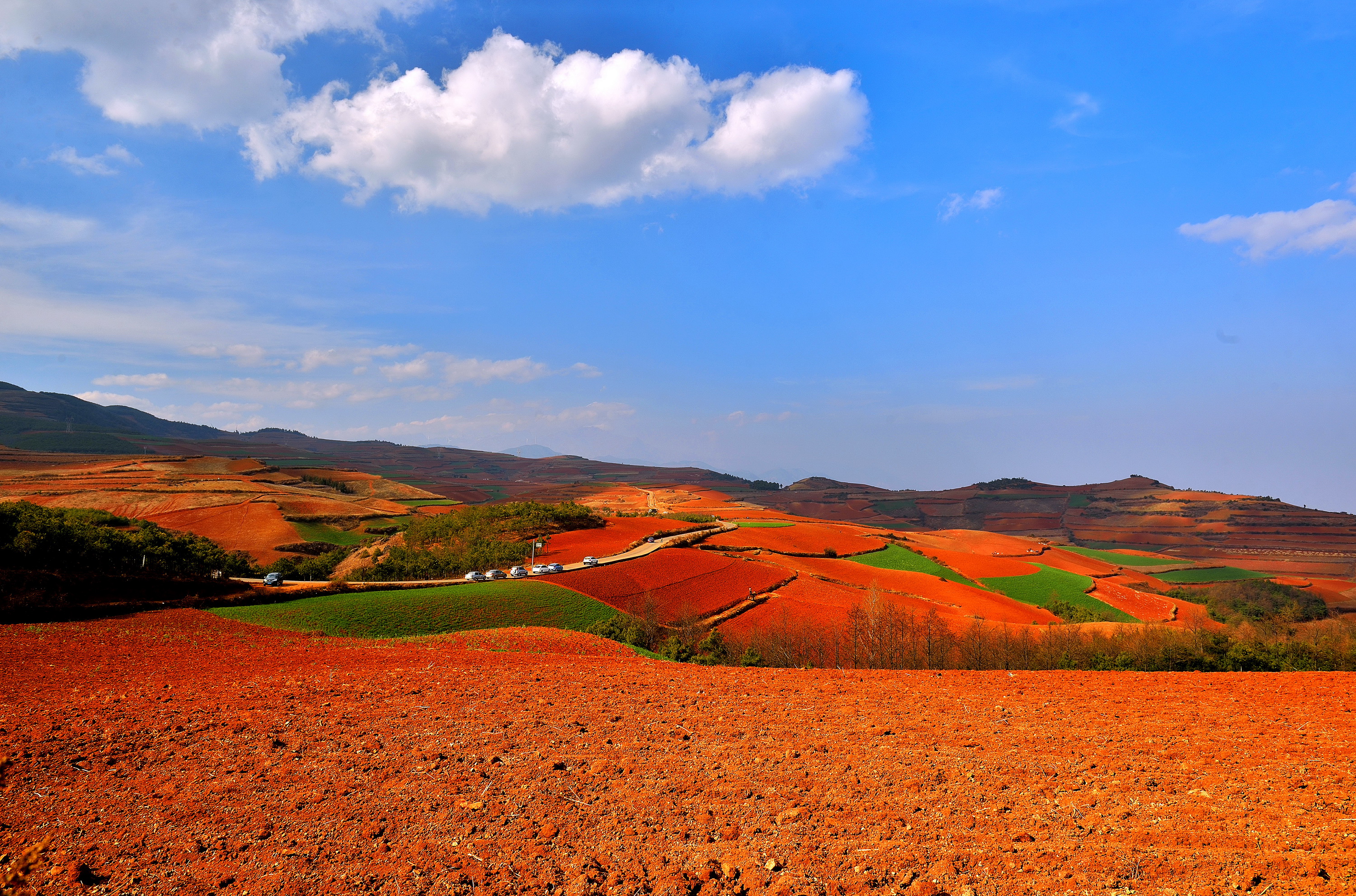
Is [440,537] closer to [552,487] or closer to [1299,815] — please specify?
[1299,815]

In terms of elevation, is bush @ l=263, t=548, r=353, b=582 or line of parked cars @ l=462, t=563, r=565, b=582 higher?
line of parked cars @ l=462, t=563, r=565, b=582

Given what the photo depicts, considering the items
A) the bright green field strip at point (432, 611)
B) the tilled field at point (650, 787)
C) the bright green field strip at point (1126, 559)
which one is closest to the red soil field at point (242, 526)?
the bright green field strip at point (432, 611)

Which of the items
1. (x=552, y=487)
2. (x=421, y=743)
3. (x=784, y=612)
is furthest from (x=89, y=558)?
(x=552, y=487)

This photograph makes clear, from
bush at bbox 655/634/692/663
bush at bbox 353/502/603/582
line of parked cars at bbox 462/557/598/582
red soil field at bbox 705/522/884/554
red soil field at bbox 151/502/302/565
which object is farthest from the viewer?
red soil field at bbox 705/522/884/554

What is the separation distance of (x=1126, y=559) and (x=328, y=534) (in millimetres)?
124431

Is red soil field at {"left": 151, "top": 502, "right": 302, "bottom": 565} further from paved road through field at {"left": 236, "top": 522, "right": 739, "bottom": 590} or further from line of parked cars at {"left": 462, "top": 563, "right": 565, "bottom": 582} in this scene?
line of parked cars at {"left": 462, "top": 563, "right": 565, "bottom": 582}

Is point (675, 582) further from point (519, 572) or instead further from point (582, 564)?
point (519, 572)

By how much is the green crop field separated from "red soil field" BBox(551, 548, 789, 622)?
41.5 m

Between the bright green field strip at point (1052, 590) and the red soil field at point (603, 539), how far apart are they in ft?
116

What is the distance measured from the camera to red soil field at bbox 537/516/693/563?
2263 inches

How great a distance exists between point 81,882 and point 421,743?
16.6 feet

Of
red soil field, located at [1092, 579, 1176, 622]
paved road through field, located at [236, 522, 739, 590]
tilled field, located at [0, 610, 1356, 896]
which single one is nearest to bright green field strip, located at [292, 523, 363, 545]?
paved road through field, located at [236, 522, 739, 590]

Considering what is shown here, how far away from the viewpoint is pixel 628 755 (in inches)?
456

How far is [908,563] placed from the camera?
71250 millimetres
